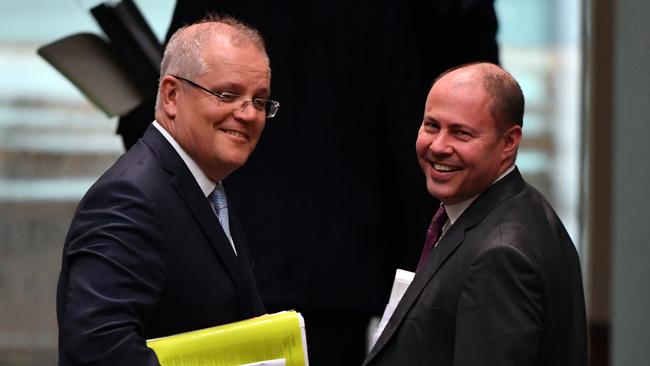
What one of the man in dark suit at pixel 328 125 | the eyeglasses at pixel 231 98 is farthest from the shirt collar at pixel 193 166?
the man in dark suit at pixel 328 125

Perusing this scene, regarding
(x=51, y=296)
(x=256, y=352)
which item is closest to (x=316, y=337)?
(x=256, y=352)

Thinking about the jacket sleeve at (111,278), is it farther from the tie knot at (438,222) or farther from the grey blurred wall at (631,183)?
the grey blurred wall at (631,183)

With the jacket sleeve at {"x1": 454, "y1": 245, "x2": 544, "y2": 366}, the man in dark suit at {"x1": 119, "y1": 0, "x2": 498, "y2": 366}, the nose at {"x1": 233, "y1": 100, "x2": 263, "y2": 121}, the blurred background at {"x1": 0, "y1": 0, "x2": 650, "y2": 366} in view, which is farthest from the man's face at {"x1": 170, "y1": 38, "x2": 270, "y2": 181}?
the blurred background at {"x1": 0, "y1": 0, "x2": 650, "y2": 366}

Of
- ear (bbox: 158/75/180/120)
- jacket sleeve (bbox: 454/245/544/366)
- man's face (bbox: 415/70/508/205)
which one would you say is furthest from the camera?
ear (bbox: 158/75/180/120)

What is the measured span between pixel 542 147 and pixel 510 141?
3.15 meters

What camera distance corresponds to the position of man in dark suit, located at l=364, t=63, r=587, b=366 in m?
2.74

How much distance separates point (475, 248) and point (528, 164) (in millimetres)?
3304

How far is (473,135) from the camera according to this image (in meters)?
2.91

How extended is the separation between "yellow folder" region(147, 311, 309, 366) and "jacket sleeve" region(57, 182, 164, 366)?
0.19ft

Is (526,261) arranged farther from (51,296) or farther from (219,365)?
(51,296)

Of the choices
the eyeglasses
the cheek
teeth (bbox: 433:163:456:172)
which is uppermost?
the eyeglasses

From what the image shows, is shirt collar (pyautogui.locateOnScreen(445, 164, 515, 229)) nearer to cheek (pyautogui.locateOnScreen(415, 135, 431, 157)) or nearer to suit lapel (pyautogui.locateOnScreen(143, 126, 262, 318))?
cheek (pyautogui.locateOnScreen(415, 135, 431, 157))

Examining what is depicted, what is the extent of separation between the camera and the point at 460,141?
9.57ft

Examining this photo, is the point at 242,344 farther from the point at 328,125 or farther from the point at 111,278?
the point at 328,125
